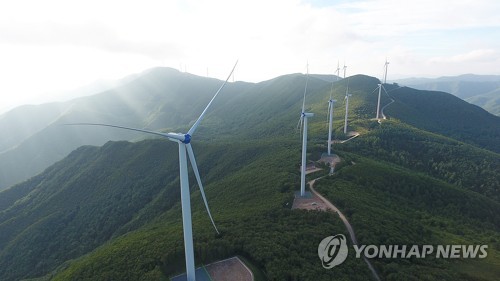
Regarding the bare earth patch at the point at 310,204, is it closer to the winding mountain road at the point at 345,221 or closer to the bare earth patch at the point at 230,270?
the winding mountain road at the point at 345,221

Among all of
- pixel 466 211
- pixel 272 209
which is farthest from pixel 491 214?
pixel 272 209

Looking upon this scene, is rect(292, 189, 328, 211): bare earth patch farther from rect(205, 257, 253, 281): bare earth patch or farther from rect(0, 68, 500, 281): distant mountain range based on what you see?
rect(205, 257, 253, 281): bare earth patch

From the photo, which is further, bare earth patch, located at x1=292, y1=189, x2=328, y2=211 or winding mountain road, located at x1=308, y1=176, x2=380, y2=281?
bare earth patch, located at x1=292, y1=189, x2=328, y2=211

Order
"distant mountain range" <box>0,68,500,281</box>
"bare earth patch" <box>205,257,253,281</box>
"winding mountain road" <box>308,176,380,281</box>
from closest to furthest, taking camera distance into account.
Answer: "bare earth patch" <box>205,257,253,281</box>, "winding mountain road" <box>308,176,380,281</box>, "distant mountain range" <box>0,68,500,281</box>

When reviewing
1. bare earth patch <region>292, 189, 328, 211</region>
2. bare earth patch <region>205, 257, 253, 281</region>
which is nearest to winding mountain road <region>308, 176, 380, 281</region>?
bare earth patch <region>292, 189, 328, 211</region>

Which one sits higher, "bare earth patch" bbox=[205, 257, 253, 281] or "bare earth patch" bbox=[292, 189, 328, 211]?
"bare earth patch" bbox=[292, 189, 328, 211]

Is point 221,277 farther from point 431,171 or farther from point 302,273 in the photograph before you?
point 431,171

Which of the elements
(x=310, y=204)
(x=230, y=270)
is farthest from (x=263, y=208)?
(x=230, y=270)

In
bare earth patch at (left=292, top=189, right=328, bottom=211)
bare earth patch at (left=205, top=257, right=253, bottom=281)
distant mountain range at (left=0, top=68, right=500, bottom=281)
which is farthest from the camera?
bare earth patch at (left=292, top=189, right=328, bottom=211)
